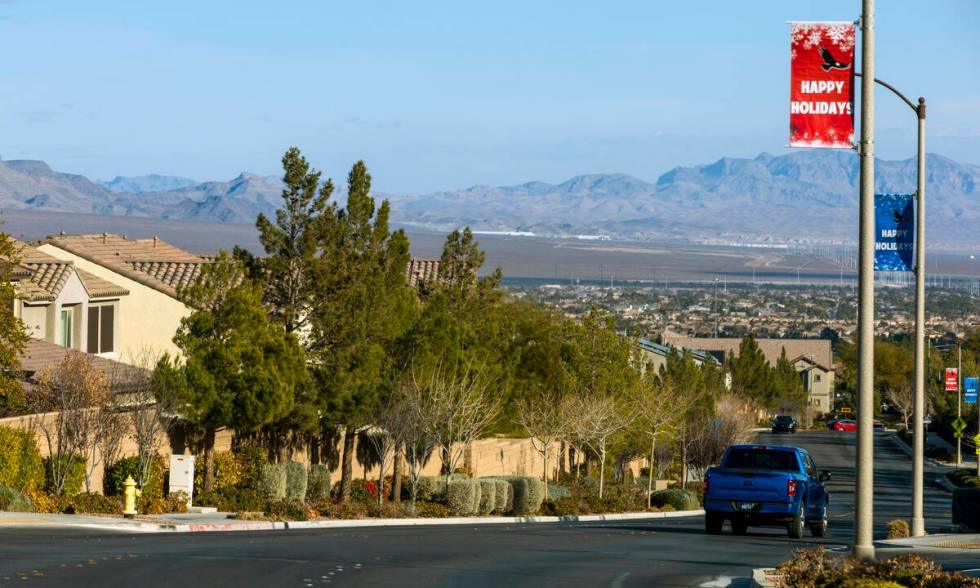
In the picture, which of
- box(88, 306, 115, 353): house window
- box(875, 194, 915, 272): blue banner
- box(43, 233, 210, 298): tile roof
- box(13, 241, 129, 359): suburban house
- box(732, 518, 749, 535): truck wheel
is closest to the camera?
box(875, 194, 915, 272): blue banner

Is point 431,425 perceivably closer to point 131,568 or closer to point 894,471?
point 131,568

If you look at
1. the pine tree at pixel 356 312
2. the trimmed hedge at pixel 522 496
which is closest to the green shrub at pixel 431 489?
the trimmed hedge at pixel 522 496

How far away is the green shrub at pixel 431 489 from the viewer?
4512cm

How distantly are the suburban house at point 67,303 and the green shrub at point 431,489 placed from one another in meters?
11.1

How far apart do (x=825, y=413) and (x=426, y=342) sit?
124234 mm

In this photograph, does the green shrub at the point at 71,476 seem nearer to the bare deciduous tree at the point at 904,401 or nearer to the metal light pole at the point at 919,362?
the metal light pole at the point at 919,362

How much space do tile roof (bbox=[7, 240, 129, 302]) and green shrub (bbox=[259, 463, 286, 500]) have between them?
815 centimetres

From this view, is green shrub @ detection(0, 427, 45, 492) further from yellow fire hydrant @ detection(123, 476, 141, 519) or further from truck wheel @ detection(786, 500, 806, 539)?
truck wheel @ detection(786, 500, 806, 539)

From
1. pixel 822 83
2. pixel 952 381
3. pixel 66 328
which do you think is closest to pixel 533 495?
pixel 66 328

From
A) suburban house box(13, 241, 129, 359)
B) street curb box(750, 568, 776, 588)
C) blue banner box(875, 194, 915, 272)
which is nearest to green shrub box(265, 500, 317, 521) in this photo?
suburban house box(13, 241, 129, 359)

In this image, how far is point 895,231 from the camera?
28406 mm

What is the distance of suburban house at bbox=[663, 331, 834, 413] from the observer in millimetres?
162625

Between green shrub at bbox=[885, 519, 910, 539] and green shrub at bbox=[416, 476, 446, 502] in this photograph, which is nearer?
green shrub at bbox=[885, 519, 910, 539]

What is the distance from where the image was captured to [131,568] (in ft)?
61.6
